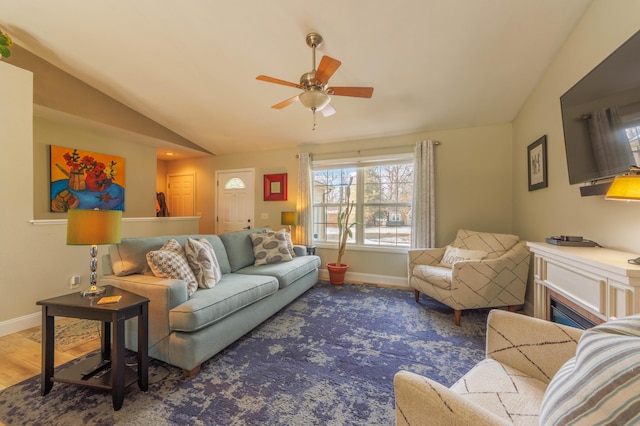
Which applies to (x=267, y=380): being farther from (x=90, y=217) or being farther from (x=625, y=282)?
(x=625, y=282)

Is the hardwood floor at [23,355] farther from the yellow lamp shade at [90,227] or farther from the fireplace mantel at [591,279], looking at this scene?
the fireplace mantel at [591,279]

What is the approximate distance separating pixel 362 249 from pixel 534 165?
2424mm

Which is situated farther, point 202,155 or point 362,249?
point 202,155

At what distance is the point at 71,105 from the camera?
126 inches

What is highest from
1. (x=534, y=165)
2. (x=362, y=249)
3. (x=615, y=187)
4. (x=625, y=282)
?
(x=534, y=165)

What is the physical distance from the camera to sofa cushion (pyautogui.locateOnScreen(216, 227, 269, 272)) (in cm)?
299

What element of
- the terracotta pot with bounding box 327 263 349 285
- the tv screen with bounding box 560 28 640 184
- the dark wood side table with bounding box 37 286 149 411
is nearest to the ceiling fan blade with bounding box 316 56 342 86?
the tv screen with bounding box 560 28 640 184

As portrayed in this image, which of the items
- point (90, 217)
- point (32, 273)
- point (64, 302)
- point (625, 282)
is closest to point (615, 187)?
point (625, 282)

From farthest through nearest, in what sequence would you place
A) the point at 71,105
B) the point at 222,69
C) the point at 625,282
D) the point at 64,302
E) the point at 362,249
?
the point at 362,249 → the point at 71,105 → the point at 222,69 → the point at 64,302 → the point at 625,282

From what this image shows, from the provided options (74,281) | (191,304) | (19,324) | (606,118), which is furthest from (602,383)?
(74,281)

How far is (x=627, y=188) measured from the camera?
1141mm

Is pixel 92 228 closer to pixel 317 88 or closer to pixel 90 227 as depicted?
pixel 90 227

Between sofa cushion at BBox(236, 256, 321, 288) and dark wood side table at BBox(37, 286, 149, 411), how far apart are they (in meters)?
1.29

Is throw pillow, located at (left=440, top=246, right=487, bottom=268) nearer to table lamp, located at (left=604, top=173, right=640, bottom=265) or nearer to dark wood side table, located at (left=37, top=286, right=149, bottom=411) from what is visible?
table lamp, located at (left=604, top=173, right=640, bottom=265)
